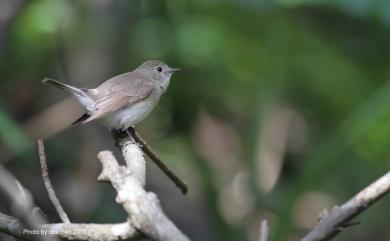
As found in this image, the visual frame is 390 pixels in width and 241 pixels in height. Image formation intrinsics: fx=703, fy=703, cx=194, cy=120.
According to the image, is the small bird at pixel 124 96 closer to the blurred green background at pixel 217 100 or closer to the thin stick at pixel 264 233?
the blurred green background at pixel 217 100

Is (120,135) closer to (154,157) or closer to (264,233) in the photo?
(154,157)

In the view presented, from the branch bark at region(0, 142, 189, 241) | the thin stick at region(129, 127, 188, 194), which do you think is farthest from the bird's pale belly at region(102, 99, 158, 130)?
the branch bark at region(0, 142, 189, 241)

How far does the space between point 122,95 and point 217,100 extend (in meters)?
2.38

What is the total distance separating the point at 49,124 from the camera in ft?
18.1

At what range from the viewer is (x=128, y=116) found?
4086 mm

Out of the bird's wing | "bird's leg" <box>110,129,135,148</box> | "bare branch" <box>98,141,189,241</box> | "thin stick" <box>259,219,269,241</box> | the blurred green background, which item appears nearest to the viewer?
"bare branch" <box>98,141,189,241</box>

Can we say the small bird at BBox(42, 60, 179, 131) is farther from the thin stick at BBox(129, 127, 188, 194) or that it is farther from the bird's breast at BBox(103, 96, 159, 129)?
the thin stick at BBox(129, 127, 188, 194)

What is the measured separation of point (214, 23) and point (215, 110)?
81cm

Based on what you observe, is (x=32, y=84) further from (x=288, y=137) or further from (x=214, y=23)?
(x=288, y=137)

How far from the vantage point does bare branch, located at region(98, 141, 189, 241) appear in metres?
1.47

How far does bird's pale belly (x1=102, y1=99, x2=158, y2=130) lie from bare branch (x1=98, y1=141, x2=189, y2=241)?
1919mm

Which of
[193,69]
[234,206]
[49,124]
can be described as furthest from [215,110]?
[49,124]

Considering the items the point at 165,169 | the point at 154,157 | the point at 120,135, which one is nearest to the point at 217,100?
the point at 120,135

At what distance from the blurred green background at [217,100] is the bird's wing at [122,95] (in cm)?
88
